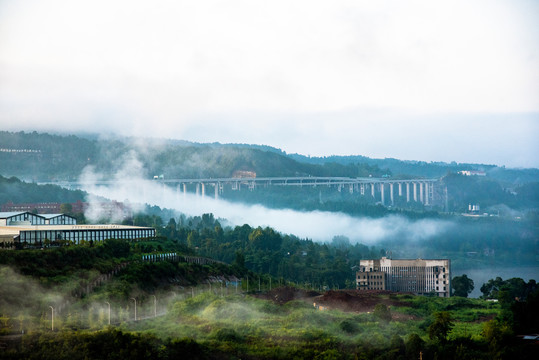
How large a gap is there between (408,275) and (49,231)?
3086 centimetres

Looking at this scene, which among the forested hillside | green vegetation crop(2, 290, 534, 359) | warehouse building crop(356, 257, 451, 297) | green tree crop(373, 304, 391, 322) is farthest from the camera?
the forested hillside

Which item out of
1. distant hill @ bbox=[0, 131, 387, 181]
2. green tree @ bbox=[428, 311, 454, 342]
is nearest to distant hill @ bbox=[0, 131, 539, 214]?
distant hill @ bbox=[0, 131, 387, 181]

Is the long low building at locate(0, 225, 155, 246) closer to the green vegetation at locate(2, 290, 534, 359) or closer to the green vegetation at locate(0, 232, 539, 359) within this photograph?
the green vegetation at locate(0, 232, 539, 359)

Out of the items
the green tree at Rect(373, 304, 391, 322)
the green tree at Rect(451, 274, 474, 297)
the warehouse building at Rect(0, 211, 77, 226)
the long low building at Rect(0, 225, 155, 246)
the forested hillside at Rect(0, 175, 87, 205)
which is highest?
the forested hillside at Rect(0, 175, 87, 205)

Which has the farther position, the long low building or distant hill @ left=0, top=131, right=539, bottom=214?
distant hill @ left=0, top=131, right=539, bottom=214

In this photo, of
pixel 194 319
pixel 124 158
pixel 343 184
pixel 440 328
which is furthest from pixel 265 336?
pixel 343 184

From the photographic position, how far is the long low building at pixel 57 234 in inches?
1917

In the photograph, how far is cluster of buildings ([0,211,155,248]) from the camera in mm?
48656

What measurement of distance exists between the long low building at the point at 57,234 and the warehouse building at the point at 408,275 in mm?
20042

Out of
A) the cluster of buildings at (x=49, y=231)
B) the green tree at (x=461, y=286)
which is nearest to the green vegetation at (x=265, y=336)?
the cluster of buildings at (x=49, y=231)

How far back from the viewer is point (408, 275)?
71.8 metres

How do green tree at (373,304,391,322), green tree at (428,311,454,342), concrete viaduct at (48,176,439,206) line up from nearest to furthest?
1. green tree at (428,311,454,342)
2. green tree at (373,304,391,322)
3. concrete viaduct at (48,176,439,206)

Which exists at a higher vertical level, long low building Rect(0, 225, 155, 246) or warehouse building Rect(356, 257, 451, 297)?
long low building Rect(0, 225, 155, 246)

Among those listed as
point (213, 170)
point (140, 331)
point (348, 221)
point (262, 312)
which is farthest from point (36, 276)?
point (213, 170)
